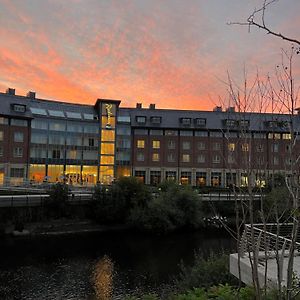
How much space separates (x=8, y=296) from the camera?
19781mm

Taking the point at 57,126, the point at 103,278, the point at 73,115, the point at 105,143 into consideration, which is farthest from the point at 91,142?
the point at 103,278

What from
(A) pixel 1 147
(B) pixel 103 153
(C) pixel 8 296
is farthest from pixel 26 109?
(C) pixel 8 296

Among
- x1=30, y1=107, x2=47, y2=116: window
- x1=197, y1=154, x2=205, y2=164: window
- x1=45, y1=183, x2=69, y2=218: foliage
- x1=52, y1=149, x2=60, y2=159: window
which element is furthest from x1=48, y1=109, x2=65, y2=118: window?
x1=45, y1=183, x2=69, y2=218: foliage

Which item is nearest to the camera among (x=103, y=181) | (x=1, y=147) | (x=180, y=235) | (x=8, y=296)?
(x=8, y=296)

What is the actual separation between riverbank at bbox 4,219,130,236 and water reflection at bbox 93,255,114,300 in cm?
1228

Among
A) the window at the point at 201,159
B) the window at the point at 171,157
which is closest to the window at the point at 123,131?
the window at the point at 171,157

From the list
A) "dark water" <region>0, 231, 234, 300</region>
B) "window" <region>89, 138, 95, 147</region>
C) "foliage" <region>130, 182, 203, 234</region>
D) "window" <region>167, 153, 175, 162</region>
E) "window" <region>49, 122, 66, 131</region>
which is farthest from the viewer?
"window" <region>167, 153, 175, 162</region>

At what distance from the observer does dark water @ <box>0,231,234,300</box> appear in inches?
829

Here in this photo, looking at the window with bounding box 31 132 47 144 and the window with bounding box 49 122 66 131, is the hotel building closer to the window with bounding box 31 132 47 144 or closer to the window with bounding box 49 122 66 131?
the window with bounding box 49 122 66 131

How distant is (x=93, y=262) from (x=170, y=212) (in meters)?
15.2

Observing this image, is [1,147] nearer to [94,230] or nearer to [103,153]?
[103,153]

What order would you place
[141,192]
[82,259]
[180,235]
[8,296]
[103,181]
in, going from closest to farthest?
[8,296], [82,259], [180,235], [141,192], [103,181]

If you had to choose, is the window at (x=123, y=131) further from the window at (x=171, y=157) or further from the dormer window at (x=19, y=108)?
the dormer window at (x=19, y=108)

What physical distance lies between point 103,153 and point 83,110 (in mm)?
9053
